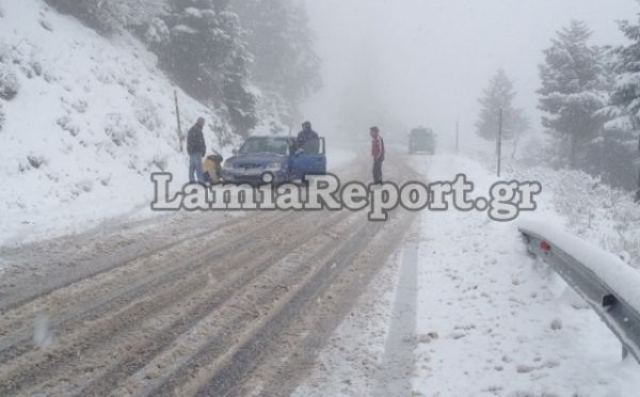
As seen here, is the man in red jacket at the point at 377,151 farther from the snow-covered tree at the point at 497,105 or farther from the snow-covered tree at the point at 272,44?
the snow-covered tree at the point at 497,105

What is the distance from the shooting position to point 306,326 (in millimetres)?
5137

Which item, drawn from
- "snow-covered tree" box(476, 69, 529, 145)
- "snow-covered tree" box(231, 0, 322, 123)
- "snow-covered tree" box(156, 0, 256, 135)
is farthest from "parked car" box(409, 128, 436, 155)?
"snow-covered tree" box(476, 69, 529, 145)

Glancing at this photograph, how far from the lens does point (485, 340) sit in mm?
4805

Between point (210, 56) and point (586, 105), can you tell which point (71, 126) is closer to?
point (210, 56)

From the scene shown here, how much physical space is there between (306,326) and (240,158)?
424 inches

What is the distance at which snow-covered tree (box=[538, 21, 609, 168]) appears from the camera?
106 ft

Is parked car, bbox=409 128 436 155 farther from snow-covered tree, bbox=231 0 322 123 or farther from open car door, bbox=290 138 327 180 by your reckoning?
open car door, bbox=290 138 327 180

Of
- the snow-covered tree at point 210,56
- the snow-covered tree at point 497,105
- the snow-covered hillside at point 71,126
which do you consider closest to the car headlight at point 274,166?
the snow-covered hillside at point 71,126

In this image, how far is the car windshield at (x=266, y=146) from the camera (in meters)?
16.2

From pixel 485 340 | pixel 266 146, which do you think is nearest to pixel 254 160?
pixel 266 146

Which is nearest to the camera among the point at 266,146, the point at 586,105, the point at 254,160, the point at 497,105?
the point at 254,160

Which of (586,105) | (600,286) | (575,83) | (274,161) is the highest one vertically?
(575,83)

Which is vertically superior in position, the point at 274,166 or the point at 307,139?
the point at 307,139

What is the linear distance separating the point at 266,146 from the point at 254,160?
148 cm
